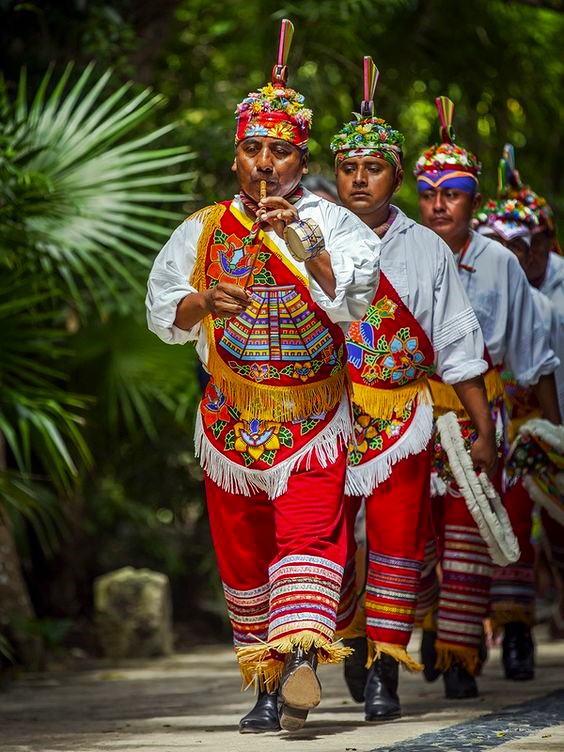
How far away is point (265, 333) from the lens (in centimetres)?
501

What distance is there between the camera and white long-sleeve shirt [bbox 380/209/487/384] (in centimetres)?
562

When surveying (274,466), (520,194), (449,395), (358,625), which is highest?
(520,194)

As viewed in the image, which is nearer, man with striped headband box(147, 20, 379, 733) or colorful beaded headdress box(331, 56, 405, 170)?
man with striped headband box(147, 20, 379, 733)

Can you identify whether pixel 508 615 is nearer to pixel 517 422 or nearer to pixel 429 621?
pixel 429 621

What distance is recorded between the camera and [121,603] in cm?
1010

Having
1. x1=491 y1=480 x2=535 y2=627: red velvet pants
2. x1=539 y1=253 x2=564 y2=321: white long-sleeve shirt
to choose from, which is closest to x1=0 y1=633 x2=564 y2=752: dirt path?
x1=491 y1=480 x2=535 y2=627: red velvet pants

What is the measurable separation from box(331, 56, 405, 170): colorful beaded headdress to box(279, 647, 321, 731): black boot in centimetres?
194

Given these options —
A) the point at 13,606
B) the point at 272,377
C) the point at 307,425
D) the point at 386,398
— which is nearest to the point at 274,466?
the point at 307,425

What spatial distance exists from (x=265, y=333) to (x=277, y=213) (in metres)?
0.43

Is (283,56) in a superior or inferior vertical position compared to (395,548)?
superior

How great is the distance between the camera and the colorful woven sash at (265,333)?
498cm

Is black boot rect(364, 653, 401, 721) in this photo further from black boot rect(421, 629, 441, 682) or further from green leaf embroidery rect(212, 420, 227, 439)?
black boot rect(421, 629, 441, 682)

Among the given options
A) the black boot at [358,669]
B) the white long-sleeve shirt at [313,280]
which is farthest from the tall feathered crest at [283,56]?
the black boot at [358,669]

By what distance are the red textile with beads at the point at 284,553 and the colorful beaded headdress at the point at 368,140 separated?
1.29 metres
